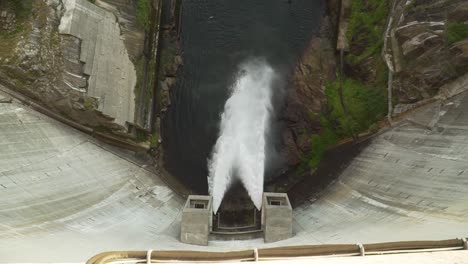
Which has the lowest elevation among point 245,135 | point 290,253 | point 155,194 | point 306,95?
point 290,253

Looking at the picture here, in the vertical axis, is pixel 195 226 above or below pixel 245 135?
below

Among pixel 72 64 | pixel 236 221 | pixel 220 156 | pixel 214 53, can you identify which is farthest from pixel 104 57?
pixel 236 221

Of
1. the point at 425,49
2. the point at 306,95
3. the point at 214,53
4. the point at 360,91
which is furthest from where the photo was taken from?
the point at 214,53

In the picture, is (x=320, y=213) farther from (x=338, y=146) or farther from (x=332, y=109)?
(x=332, y=109)

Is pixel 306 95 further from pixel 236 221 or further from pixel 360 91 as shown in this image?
pixel 236 221

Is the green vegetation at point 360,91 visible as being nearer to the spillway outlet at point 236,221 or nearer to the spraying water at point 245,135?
the spraying water at point 245,135

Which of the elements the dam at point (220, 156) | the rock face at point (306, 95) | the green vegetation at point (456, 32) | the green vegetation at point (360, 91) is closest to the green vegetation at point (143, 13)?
the dam at point (220, 156)

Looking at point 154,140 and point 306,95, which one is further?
point 306,95

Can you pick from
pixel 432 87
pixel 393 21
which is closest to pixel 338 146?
pixel 432 87
